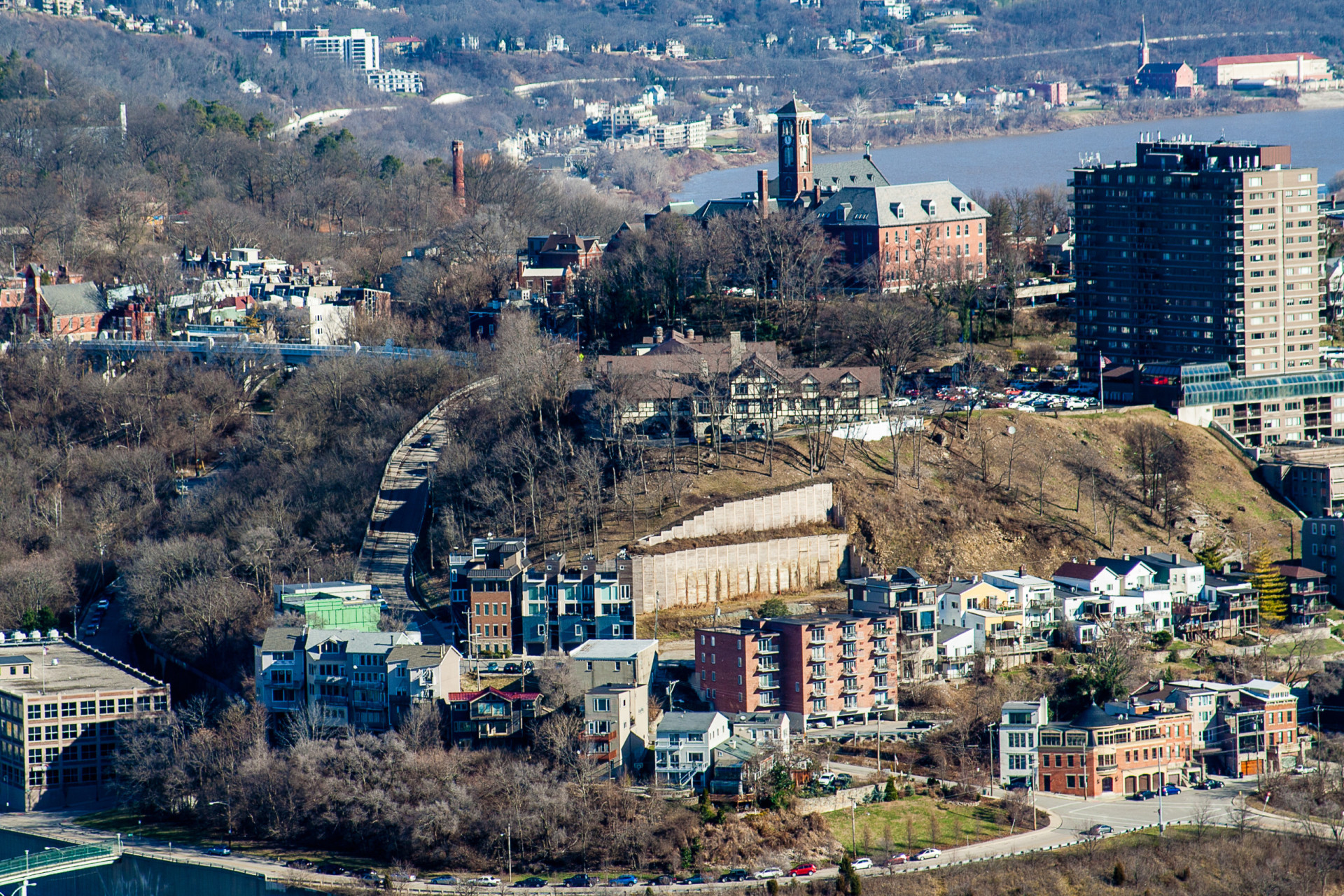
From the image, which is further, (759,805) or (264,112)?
(264,112)

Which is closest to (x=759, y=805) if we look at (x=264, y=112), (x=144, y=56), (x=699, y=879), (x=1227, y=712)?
(x=699, y=879)

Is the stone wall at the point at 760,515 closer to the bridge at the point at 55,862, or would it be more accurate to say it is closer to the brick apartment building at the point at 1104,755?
the brick apartment building at the point at 1104,755

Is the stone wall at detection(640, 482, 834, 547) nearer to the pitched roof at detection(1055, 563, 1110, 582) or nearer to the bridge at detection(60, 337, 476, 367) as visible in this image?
the pitched roof at detection(1055, 563, 1110, 582)

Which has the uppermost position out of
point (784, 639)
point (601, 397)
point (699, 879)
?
point (601, 397)

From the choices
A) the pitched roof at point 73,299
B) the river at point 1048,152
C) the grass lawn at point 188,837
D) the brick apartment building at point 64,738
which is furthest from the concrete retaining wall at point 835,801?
the river at point 1048,152

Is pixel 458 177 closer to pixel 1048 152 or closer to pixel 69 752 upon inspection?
pixel 1048 152

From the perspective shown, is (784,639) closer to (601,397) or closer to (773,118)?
(601,397)
